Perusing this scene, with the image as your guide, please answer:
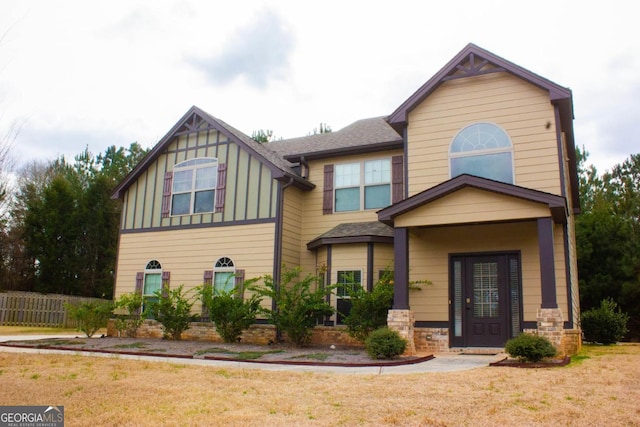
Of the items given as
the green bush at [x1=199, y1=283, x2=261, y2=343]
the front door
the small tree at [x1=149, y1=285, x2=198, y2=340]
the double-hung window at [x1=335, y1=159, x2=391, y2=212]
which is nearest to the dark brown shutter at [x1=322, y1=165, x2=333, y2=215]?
the double-hung window at [x1=335, y1=159, x2=391, y2=212]

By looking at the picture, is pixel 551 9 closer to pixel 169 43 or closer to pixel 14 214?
pixel 169 43

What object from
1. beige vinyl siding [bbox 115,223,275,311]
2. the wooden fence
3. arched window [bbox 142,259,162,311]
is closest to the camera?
beige vinyl siding [bbox 115,223,275,311]

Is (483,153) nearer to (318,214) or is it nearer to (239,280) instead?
(318,214)

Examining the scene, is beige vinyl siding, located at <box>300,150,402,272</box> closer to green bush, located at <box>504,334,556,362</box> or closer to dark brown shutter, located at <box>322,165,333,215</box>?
dark brown shutter, located at <box>322,165,333,215</box>

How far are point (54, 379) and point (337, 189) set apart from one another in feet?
33.4

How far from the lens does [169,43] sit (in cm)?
1420

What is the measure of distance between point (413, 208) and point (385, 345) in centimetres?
342

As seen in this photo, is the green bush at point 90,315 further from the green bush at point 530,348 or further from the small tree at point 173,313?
the green bush at point 530,348

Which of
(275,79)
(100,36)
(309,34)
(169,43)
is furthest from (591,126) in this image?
(100,36)

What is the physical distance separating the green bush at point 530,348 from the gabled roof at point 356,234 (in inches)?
211

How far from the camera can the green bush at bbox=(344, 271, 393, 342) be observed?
1313 centimetres

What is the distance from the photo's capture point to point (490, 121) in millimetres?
13797

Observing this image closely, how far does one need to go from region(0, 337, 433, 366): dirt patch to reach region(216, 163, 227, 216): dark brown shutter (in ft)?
14.9

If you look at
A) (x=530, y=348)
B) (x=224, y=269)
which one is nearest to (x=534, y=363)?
(x=530, y=348)
